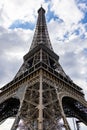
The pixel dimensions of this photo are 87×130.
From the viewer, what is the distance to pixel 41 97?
2300cm

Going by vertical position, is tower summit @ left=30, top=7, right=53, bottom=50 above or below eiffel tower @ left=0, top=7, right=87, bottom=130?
above

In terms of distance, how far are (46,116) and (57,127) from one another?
294 cm

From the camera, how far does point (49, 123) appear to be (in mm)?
21156

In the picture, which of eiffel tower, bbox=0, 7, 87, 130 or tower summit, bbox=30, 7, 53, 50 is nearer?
eiffel tower, bbox=0, 7, 87, 130

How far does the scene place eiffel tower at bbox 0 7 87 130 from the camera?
21516 mm

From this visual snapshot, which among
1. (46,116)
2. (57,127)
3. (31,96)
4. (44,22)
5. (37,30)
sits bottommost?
(57,127)

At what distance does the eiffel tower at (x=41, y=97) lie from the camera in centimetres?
2152

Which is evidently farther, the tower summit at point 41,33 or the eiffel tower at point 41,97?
the tower summit at point 41,33

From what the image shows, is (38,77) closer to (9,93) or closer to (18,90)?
(18,90)

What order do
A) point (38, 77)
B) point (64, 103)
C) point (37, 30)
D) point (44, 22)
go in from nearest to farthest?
point (38, 77) < point (64, 103) < point (37, 30) < point (44, 22)

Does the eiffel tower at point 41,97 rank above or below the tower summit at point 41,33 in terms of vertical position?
below

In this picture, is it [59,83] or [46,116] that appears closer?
[46,116]

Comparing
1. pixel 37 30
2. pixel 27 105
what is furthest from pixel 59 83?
pixel 37 30

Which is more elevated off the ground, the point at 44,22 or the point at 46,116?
the point at 44,22
